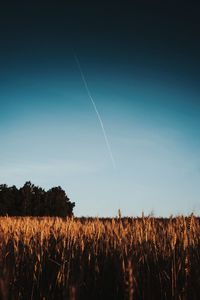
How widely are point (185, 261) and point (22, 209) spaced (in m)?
54.1

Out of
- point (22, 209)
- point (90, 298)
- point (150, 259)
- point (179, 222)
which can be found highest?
point (22, 209)

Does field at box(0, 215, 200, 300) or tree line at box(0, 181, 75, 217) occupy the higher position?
tree line at box(0, 181, 75, 217)

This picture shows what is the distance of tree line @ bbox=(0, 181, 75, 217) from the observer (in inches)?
2179

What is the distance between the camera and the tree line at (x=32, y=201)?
55344 mm

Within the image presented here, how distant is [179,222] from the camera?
472 cm

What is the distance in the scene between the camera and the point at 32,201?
5662cm

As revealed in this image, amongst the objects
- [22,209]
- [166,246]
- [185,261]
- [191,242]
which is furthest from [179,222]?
[22,209]

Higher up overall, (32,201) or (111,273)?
(32,201)

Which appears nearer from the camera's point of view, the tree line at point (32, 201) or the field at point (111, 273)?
the field at point (111, 273)

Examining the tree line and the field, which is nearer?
the field

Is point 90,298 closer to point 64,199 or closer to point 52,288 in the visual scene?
point 52,288

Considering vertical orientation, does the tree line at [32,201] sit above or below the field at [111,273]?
above

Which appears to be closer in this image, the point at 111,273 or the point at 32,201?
the point at 111,273

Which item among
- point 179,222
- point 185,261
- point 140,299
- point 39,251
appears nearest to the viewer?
point 140,299
